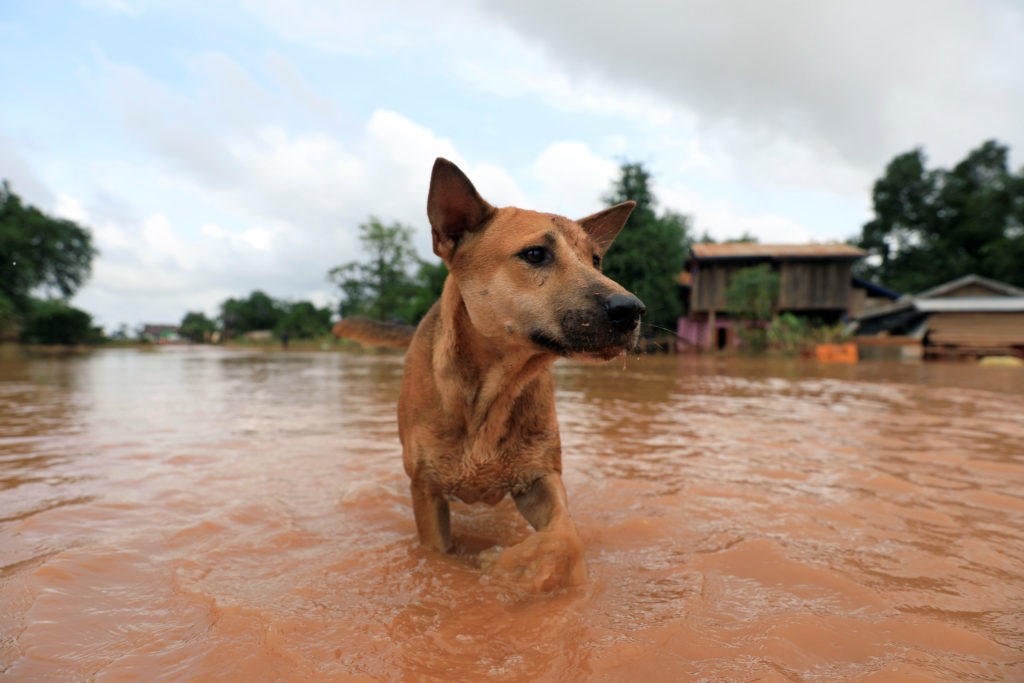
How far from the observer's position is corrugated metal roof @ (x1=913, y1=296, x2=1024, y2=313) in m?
28.3

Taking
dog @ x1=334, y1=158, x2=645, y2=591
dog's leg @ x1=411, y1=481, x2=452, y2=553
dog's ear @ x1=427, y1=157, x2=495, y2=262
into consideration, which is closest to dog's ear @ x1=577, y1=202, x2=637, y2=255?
dog @ x1=334, y1=158, x2=645, y2=591

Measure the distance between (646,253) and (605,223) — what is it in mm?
28697

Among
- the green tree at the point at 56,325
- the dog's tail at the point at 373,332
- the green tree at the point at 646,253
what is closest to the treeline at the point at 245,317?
the green tree at the point at 56,325

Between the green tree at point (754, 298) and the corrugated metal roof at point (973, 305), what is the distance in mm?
8321

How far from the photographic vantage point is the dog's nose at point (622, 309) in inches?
82.3

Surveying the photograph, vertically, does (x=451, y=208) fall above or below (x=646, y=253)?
below

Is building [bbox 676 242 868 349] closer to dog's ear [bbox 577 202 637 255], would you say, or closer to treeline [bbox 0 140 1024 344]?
treeline [bbox 0 140 1024 344]

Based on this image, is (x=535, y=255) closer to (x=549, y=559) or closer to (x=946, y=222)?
(x=549, y=559)

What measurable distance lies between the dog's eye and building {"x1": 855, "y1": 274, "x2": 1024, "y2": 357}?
31247 mm

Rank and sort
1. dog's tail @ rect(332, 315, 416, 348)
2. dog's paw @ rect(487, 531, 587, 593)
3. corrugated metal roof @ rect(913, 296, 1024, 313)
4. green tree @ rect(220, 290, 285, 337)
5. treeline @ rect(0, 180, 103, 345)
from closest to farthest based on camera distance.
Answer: dog's paw @ rect(487, 531, 587, 593) < dog's tail @ rect(332, 315, 416, 348) < corrugated metal roof @ rect(913, 296, 1024, 313) < treeline @ rect(0, 180, 103, 345) < green tree @ rect(220, 290, 285, 337)

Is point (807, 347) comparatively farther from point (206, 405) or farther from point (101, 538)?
point (101, 538)

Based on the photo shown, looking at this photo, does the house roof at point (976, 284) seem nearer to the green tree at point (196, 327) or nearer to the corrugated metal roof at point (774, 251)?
the corrugated metal roof at point (774, 251)

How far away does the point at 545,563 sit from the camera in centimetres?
225

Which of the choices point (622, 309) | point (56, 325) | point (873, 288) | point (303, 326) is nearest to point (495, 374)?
point (622, 309)
